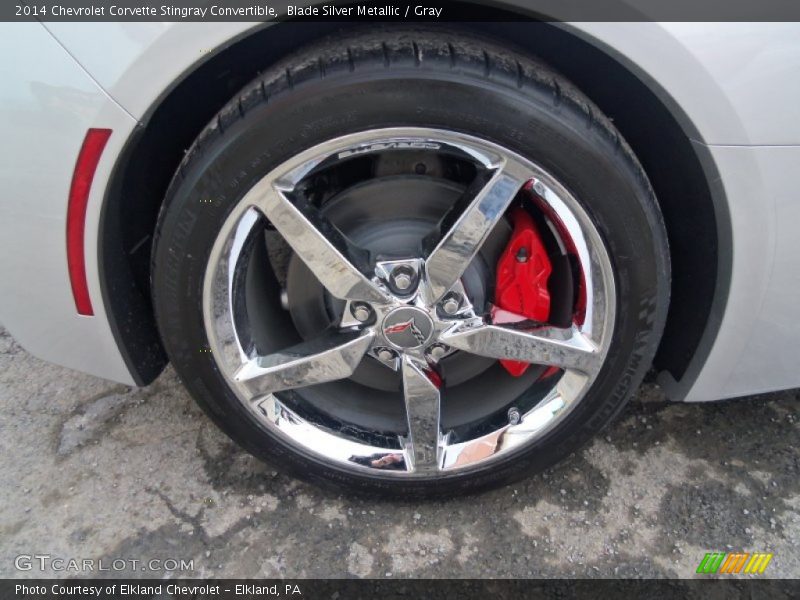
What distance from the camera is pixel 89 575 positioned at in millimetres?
1648

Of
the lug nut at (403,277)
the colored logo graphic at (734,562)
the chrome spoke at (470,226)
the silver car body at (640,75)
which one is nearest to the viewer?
the silver car body at (640,75)

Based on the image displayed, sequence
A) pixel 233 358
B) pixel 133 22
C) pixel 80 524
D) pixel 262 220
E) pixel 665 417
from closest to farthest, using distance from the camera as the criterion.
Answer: pixel 133 22, pixel 262 220, pixel 233 358, pixel 80 524, pixel 665 417

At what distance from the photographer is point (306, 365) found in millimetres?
1587

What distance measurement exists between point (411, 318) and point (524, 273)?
31 cm

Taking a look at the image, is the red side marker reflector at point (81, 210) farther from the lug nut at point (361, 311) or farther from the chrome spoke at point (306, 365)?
the lug nut at point (361, 311)

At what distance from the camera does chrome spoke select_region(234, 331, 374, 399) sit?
1.57 metres

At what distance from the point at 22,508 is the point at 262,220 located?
3.65 ft

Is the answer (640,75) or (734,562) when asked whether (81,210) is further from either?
(734,562)

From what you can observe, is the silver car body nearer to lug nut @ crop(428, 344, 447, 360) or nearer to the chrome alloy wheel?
the chrome alloy wheel

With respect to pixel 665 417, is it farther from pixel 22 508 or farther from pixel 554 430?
pixel 22 508

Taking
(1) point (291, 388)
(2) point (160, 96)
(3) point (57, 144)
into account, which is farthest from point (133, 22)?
(1) point (291, 388)

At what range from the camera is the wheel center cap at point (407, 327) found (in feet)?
4.98
